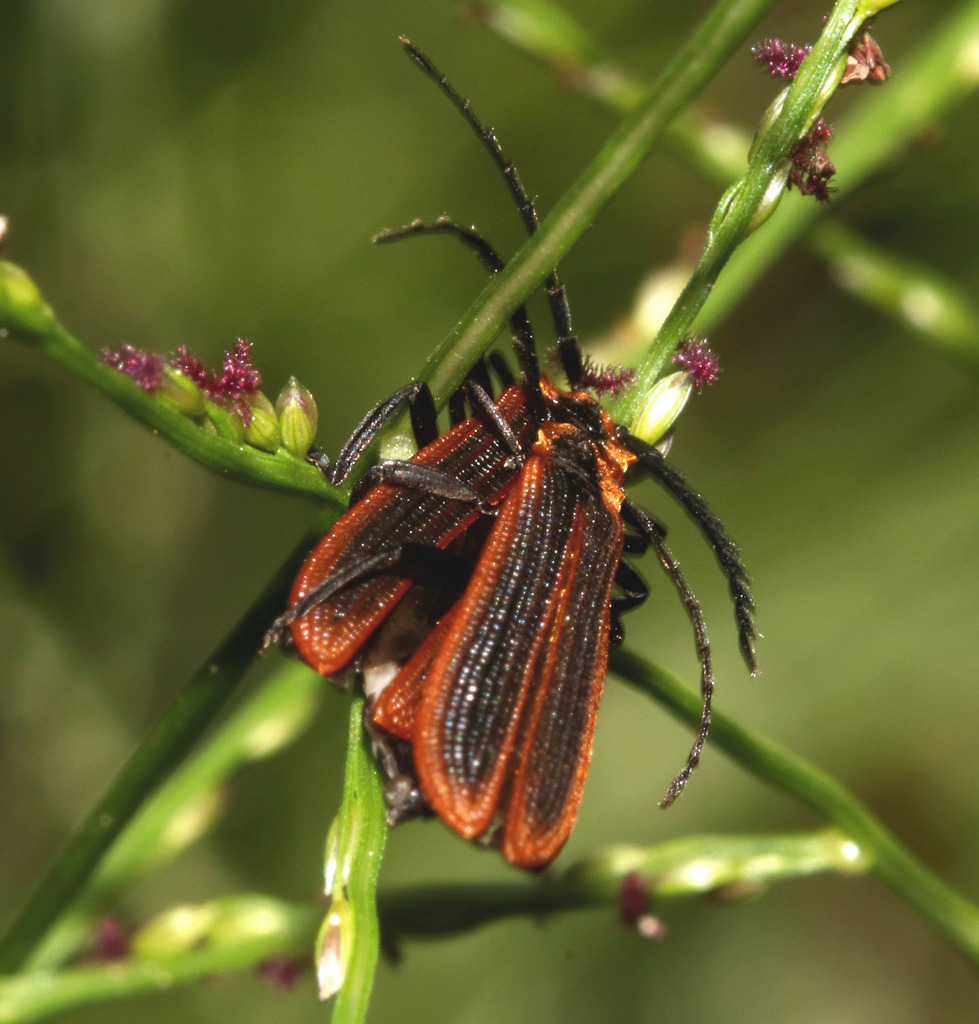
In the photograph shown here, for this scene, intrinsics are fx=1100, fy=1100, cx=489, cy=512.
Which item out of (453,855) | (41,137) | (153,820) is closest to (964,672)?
(453,855)

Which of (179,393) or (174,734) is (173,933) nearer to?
(174,734)

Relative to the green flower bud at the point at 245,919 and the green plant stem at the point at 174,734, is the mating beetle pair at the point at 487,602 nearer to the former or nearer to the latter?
the green plant stem at the point at 174,734

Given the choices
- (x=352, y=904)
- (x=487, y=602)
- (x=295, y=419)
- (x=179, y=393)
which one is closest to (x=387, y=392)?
(x=487, y=602)

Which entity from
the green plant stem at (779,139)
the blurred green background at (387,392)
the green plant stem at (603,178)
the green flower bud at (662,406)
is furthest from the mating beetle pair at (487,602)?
the blurred green background at (387,392)

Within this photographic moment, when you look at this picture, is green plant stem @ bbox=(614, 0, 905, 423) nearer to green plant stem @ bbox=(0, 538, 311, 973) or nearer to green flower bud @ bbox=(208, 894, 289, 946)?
green plant stem @ bbox=(0, 538, 311, 973)

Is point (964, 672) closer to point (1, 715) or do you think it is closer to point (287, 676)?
point (287, 676)

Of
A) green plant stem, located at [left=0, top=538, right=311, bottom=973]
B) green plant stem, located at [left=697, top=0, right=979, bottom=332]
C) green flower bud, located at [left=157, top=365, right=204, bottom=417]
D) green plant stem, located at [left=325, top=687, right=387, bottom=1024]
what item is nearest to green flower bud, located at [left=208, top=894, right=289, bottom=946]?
green plant stem, located at [left=0, top=538, right=311, bottom=973]
